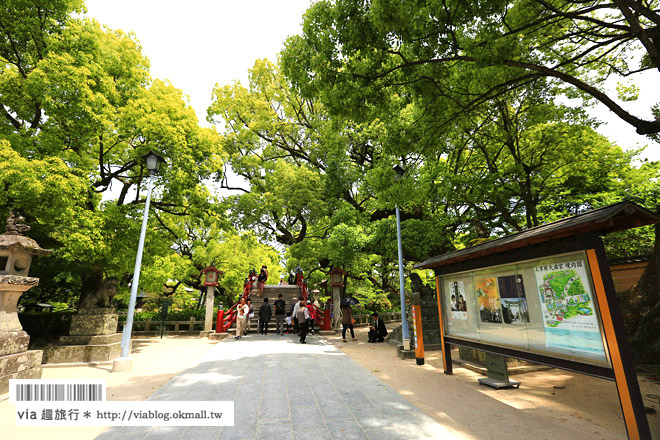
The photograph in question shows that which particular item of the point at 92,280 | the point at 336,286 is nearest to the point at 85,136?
the point at 92,280

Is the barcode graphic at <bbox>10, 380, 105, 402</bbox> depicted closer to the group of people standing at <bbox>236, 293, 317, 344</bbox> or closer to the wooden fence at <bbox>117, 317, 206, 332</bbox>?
the group of people standing at <bbox>236, 293, 317, 344</bbox>

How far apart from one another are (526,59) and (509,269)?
6.26 metres

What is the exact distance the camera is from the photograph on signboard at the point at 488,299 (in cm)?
555

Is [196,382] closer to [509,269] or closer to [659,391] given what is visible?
[509,269]

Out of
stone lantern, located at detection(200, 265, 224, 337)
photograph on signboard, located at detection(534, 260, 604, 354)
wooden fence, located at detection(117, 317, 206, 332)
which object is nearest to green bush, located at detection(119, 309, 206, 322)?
wooden fence, located at detection(117, 317, 206, 332)

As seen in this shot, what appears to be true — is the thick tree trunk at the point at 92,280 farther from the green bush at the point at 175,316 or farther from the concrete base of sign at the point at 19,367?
the green bush at the point at 175,316

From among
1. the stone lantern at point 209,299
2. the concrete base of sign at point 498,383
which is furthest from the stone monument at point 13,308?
the concrete base of sign at point 498,383

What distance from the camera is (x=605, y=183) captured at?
13.0m

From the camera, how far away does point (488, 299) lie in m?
5.79

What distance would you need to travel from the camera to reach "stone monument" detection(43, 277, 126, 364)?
8570mm

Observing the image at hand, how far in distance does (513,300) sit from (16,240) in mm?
10356

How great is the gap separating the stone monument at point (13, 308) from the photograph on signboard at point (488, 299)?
954 centimetres

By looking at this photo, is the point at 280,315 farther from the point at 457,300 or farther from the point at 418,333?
the point at 457,300

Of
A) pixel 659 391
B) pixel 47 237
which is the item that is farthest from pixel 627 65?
pixel 47 237
